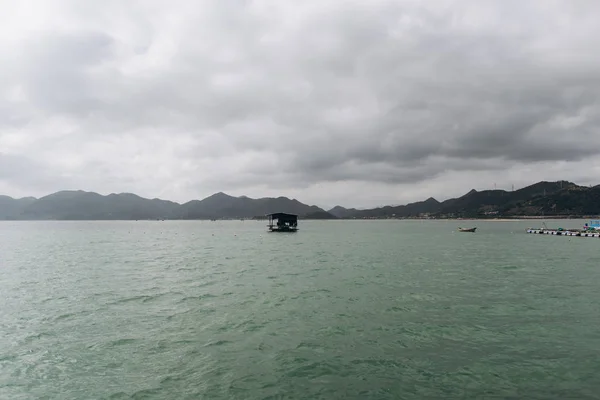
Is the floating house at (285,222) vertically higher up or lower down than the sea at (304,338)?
higher up

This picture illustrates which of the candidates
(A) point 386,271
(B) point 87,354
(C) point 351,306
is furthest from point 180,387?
(A) point 386,271

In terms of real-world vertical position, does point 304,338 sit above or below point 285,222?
below

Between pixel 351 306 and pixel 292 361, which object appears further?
pixel 351 306

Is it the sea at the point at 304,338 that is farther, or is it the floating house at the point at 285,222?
the floating house at the point at 285,222

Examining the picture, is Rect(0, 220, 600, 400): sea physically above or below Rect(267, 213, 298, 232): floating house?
below

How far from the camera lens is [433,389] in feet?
39.5

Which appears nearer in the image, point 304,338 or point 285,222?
point 304,338

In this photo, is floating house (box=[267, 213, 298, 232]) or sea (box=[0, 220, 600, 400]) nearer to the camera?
sea (box=[0, 220, 600, 400])

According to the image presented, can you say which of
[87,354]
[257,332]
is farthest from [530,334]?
[87,354]

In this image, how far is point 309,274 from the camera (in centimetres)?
3928

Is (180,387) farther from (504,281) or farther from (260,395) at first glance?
(504,281)

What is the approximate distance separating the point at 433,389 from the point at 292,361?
5823mm

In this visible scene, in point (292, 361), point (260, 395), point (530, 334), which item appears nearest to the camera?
point (260, 395)

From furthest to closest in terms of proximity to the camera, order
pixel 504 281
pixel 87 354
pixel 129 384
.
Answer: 1. pixel 504 281
2. pixel 87 354
3. pixel 129 384
